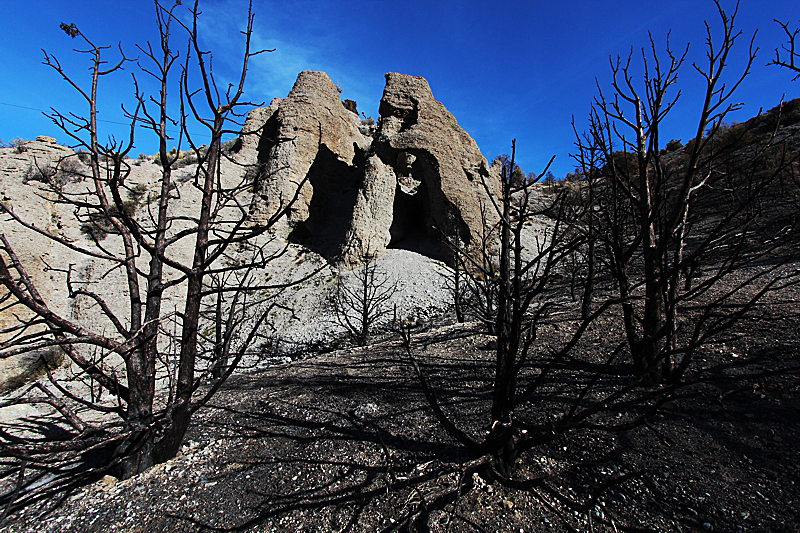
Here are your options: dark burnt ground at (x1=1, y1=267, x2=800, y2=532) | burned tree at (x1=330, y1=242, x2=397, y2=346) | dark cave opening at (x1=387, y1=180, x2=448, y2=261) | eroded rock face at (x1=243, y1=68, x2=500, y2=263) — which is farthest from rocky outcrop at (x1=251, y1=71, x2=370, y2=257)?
dark burnt ground at (x1=1, y1=267, x2=800, y2=532)

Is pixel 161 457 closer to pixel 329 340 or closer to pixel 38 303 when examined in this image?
pixel 38 303

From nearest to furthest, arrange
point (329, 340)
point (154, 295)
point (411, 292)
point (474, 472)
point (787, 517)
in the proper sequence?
point (787, 517) < point (474, 472) < point (154, 295) < point (329, 340) < point (411, 292)

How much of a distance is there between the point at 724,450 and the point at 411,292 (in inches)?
429

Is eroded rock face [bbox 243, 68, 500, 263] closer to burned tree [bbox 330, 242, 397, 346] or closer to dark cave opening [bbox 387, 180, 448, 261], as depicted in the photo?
dark cave opening [bbox 387, 180, 448, 261]

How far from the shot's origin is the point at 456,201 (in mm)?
15062

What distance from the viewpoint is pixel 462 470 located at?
6.94ft

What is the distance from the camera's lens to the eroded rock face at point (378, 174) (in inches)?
596

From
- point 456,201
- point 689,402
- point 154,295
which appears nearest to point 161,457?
point 154,295

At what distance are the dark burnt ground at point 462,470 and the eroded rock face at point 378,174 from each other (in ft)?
36.1

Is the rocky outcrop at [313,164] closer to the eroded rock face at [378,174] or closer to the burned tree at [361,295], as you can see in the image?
the eroded rock face at [378,174]

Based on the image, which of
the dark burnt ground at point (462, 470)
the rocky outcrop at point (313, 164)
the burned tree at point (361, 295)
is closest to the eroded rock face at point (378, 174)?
the rocky outcrop at point (313, 164)

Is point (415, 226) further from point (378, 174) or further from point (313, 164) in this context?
point (313, 164)

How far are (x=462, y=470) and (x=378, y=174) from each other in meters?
14.1

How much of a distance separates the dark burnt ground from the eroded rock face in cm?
1101
